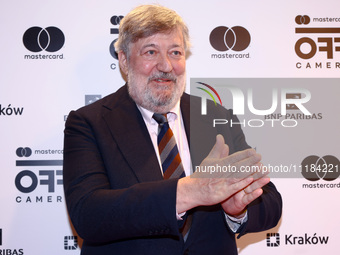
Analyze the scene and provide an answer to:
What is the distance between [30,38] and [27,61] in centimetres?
15

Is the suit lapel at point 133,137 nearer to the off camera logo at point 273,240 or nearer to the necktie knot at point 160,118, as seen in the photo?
the necktie knot at point 160,118

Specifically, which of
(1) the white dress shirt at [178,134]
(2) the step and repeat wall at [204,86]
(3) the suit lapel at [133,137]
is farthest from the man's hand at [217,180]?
(2) the step and repeat wall at [204,86]

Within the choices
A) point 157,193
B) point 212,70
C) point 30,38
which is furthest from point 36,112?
point 157,193

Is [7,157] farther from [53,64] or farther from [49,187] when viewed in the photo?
[53,64]

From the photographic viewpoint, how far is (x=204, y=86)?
2412mm

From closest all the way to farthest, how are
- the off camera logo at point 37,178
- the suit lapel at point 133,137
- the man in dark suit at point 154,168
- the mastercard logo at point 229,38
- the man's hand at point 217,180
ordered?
1. the man's hand at point 217,180
2. the man in dark suit at point 154,168
3. the suit lapel at point 133,137
4. the off camera logo at point 37,178
5. the mastercard logo at point 229,38

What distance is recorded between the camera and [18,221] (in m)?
2.51

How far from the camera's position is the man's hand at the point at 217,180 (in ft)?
4.29

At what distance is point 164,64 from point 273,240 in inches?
56.3

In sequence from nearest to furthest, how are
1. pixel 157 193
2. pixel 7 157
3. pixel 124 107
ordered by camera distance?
pixel 157 193
pixel 124 107
pixel 7 157

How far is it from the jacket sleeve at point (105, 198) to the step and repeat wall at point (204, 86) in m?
0.77

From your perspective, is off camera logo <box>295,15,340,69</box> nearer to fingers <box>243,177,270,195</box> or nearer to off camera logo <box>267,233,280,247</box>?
off camera logo <box>267,233,280,247</box>

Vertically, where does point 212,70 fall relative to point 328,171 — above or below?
above

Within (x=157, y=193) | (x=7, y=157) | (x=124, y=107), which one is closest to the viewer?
(x=157, y=193)
